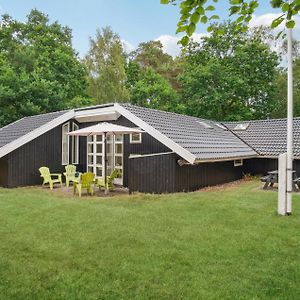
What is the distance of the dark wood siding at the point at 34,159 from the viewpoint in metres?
14.8

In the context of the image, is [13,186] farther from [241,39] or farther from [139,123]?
[241,39]

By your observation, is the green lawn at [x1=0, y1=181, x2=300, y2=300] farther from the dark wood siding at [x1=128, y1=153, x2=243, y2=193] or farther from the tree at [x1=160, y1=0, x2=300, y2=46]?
the tree at [x1=160, y1=0, x2=300, y2=46]

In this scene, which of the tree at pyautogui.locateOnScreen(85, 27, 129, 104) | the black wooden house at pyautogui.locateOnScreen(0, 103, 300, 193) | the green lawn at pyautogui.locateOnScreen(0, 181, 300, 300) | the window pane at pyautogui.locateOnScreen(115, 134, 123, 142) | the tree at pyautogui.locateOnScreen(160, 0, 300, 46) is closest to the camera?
the tree at pyautogui.locateOnScreen(160, 0, 300, 46)

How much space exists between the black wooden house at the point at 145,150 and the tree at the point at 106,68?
1344 centimetres

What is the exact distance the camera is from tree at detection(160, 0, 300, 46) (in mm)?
3426

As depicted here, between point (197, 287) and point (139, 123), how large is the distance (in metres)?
10.1

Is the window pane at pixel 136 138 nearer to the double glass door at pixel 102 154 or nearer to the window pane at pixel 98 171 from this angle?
the double glass door at pixel 102 154

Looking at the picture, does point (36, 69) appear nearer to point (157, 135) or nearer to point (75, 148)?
point (75, 148)

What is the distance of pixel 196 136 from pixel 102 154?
14.9ft

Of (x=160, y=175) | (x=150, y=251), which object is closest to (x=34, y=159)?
(x=160, y=175)

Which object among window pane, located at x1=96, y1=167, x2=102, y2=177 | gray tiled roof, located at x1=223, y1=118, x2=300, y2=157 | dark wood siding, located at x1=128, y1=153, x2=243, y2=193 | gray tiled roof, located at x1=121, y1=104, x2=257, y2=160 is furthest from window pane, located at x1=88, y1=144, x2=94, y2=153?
gray tiled roof, located at x1=223, y1=118, x2=300, y2=157

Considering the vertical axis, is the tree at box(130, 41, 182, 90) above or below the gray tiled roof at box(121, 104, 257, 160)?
above

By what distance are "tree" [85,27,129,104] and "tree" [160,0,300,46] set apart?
27951 millimetres

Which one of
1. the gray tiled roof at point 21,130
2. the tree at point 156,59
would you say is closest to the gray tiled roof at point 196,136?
the gray tiled roof at point 21,130
